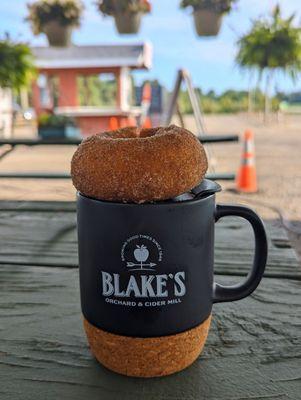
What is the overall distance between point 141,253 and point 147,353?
13cm

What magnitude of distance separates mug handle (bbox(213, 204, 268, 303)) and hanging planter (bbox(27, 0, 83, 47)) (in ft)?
20.4

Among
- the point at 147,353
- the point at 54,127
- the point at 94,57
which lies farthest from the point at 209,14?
the point at 94,57

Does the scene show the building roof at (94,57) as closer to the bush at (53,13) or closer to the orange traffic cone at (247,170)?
the bush at (53,13)

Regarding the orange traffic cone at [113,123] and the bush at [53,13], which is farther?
the orange traffic cone at [113,123]

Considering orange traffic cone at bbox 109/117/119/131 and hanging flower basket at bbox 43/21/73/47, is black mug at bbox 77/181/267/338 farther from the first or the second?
orange traffic cone at bbox 109/117/119/131

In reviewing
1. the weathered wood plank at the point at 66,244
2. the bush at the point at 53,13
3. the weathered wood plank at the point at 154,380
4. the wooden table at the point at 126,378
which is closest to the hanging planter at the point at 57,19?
the bush at the point at 53,13

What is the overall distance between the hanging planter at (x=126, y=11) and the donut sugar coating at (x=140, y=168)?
5.39 metres

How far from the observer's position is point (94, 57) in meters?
13.0

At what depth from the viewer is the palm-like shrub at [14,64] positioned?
18.4ft

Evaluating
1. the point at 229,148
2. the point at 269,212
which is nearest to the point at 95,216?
the point at 269,212

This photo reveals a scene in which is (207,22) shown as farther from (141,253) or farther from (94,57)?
(94,57)

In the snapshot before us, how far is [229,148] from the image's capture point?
994 centimetres

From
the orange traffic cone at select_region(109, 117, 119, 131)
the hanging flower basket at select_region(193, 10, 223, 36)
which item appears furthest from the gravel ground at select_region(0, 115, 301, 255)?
the orange traffic cone at select_region(109, 117, 119, 131)

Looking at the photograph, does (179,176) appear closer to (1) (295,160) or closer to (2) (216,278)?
(2) (216,278)
